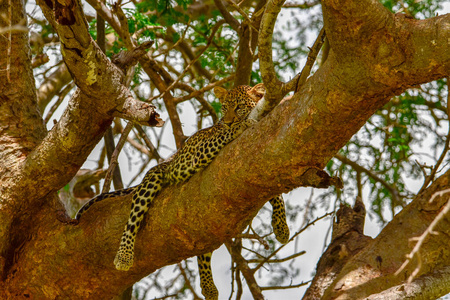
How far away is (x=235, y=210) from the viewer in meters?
5.03

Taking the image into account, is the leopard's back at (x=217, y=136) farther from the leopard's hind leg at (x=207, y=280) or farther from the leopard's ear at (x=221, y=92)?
the leopard's hind leg at (x=207, y=280)

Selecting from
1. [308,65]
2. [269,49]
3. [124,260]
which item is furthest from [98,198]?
[308,65]

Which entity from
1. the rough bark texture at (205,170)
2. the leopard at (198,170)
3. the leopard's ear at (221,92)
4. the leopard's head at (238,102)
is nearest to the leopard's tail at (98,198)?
the leopard at (198,170)

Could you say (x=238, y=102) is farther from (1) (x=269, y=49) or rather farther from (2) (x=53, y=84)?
(2) (x=53, y=84)

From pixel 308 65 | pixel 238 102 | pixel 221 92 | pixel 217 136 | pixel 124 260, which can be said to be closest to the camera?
pixel 308 65

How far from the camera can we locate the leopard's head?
6269mm

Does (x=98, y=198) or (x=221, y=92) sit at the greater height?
(x=221, y=92)

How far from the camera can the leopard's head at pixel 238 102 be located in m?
6.27

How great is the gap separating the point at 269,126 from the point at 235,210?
848 mm

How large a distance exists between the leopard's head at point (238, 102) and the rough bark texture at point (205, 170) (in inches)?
44.4

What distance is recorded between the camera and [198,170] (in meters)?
5.61

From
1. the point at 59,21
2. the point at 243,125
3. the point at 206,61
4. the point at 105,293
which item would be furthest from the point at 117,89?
the point at 206,61

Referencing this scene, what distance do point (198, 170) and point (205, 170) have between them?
0.34m

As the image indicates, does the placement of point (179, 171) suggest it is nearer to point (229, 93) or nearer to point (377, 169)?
point (229, 93)
